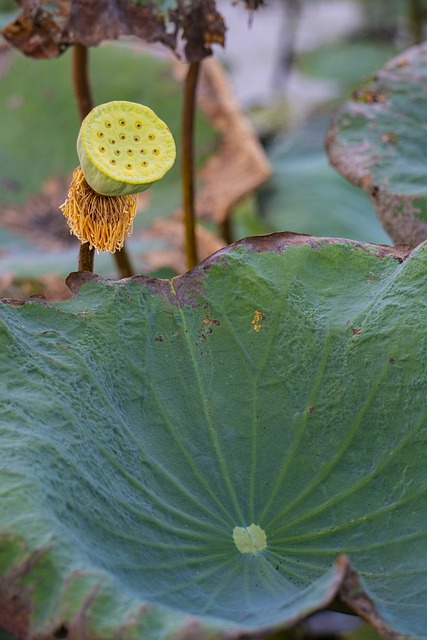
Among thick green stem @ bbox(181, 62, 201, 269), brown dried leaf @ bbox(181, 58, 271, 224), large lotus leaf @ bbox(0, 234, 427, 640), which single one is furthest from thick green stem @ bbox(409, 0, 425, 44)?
large lotus leaf @ bbox(0, 234, 427, 640)

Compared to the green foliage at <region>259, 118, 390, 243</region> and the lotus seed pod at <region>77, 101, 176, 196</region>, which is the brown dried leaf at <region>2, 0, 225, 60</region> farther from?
the green foliage at <region>259, 118, 390, 243</region>

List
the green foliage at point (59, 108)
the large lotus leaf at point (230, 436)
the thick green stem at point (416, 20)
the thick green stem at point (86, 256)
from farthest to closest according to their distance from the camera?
the thick green stem at point (416, 20) < the green foliage at point (59, 108) < the thick green stem at point (86, 256) < the large lotus leaf at point (230, 436)

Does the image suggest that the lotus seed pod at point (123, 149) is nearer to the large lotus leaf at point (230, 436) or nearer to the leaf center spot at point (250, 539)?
the large lotus leaf at point (230, 436)

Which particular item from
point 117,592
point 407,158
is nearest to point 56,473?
point 117,592

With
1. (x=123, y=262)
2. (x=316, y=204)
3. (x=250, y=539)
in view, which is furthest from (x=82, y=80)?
(x=250, y=539)

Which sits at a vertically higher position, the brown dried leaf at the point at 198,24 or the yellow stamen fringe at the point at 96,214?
the brown dried leaf at the point at 198,24

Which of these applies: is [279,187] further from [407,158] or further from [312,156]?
[407,158]

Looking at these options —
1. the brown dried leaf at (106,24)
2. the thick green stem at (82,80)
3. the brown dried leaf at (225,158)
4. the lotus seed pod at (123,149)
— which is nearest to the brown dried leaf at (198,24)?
the brown dried leaf at (106,24)
